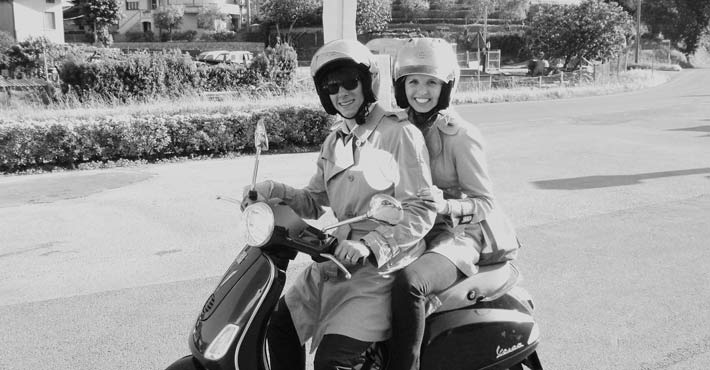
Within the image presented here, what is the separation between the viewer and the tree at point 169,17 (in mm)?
62781

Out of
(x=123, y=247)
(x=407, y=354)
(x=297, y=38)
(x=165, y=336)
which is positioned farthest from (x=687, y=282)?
(x=297, y=38)

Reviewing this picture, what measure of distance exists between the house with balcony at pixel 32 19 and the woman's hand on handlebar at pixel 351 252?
48.1 meters

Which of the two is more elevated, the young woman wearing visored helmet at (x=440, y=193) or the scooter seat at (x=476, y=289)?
the young woman wearing visored helmet at (x=440, y=193)

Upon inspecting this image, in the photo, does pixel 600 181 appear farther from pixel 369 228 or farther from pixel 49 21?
pixel 49 21

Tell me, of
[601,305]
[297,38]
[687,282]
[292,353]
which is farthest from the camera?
[297,38]

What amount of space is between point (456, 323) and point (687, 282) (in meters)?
3.19

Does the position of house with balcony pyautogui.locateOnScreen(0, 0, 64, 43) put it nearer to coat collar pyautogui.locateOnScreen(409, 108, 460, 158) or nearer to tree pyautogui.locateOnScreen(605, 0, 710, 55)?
coat collar pyautogui.locateOnScreen(409, 108, 460, 158)

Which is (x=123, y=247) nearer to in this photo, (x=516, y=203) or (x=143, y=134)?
(x=516, y=203)

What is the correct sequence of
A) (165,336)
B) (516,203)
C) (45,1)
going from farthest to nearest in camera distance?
(45,1)
(516,203)
(165,336)

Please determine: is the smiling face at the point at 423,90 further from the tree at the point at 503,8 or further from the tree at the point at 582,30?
the tree at the point at 503,8

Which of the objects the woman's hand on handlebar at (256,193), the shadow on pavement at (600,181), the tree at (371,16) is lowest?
the shadow on pavement at (600,181)

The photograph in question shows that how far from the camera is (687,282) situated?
5094mm

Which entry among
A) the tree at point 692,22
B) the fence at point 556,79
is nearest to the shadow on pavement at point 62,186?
the fence at point 556,79

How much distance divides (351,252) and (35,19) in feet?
170
